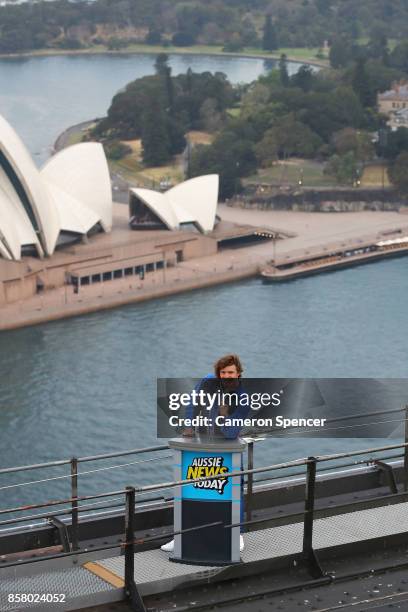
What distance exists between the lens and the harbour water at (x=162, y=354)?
19.6 m

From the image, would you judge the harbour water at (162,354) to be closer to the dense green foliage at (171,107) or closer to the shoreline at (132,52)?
the dense green foliage at (171,107)

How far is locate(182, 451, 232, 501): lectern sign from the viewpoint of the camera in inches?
187

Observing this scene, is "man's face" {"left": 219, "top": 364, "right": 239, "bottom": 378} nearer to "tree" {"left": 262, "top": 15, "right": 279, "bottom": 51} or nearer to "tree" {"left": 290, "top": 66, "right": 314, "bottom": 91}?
"tree" {"left": 290, "top": 66, "right": 314, "bottom": 91}

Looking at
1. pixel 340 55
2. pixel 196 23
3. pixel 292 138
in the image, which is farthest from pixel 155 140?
pixel 196 23

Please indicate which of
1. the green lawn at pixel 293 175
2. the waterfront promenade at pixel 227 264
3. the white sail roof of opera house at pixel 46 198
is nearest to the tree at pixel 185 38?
the green lawn at pixel 293 175

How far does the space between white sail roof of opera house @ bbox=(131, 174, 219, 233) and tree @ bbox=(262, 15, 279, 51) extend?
4460cm

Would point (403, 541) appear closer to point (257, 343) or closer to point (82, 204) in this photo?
point (257, 343)

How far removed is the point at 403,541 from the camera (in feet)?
16.0

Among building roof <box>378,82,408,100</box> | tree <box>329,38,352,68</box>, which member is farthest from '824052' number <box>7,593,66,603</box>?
tree <box>329,38,352,68</box>

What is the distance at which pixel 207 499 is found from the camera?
4.77 m

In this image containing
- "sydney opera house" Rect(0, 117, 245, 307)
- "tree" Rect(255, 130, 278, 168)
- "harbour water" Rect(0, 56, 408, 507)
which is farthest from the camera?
"tree" Rect(255, 130, 278, 168)

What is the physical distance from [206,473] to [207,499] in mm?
79

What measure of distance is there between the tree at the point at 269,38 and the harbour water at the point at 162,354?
46.1 m

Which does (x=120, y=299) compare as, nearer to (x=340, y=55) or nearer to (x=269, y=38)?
(x=340, y=55)
